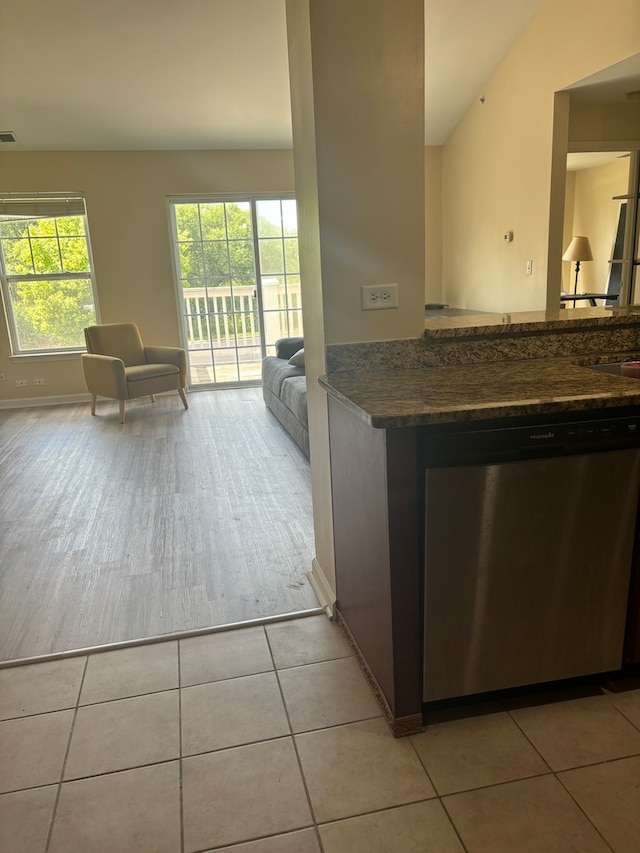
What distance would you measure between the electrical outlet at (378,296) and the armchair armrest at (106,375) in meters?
3.91

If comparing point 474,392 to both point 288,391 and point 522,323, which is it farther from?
point 288,391

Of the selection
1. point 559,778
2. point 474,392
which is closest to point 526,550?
point 474,392

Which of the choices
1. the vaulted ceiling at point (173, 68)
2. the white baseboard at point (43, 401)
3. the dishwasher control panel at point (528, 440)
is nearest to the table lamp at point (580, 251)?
the vaulted ceiling at point (173, 68)

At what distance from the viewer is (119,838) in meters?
1.41

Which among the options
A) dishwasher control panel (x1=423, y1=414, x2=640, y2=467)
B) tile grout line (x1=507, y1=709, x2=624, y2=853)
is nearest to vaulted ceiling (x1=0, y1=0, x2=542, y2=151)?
dishwasher control panel (x1=423, y1=414, x2=640, y2=467)

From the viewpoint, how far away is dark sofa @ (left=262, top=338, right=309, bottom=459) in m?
4.15

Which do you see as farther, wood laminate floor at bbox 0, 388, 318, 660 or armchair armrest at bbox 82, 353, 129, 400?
armchair armrest at bbox 82, 353, 129, 400

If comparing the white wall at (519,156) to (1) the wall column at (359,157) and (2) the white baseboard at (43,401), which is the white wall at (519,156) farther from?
(2) the white baseboard at (43,401)

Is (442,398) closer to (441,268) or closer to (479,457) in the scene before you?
(479,457)

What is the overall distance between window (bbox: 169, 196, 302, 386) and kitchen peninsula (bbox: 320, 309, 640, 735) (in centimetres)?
472

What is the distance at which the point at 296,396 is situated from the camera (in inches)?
168

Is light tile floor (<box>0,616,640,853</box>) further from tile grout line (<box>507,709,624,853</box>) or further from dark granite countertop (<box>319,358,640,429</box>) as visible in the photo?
dark granite countertop (<box>319,358,640,429</box>)

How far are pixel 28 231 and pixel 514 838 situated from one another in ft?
21.4

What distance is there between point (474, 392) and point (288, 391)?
9.74 feet
